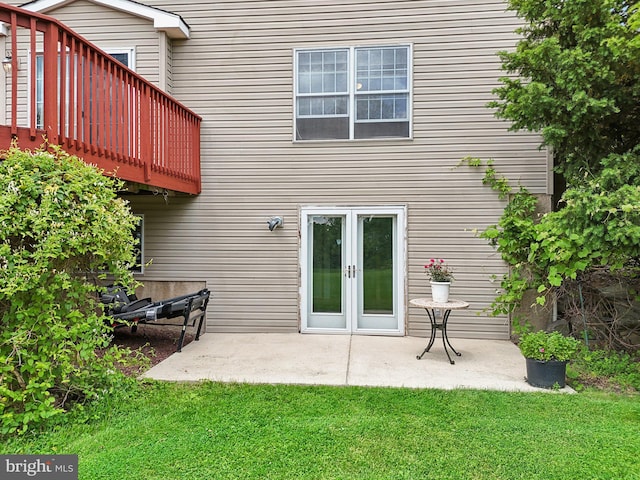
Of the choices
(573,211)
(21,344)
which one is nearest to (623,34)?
(573,211)

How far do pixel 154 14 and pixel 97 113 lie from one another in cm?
302

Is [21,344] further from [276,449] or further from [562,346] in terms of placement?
[562,346]

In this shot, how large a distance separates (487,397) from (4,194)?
4.14 meters

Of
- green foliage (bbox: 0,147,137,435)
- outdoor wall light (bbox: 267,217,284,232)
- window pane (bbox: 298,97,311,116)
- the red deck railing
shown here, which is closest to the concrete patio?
green foliage (bbox: 0,147,137,435)

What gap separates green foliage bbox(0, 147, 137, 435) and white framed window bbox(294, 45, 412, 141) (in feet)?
12.6

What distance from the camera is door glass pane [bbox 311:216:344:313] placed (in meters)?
6.23

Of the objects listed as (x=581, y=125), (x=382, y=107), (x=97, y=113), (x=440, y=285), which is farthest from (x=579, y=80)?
(x=97, y=113)

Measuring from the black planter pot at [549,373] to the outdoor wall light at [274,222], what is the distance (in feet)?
12.7

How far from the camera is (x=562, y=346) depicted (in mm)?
3924

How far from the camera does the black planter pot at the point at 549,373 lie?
3879mm

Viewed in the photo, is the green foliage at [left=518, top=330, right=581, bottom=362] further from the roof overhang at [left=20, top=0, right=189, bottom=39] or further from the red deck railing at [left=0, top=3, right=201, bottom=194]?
the roof overhang at [left=20, top=0, right=189, bottom=39]

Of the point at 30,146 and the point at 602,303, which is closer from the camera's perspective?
the point at 30,146

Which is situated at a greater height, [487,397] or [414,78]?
[414,78]

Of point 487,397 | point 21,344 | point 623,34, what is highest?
point 623,34
